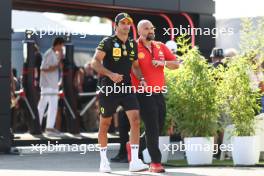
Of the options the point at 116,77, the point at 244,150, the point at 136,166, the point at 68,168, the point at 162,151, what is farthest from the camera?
the point at 162,151

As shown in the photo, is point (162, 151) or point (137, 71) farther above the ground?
Result: point (137, 71)

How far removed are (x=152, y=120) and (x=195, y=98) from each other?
1.25 meters

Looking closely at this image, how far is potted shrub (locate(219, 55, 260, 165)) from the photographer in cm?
1081

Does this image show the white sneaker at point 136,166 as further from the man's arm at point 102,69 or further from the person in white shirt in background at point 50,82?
the person in white shirt in background at point 50,82

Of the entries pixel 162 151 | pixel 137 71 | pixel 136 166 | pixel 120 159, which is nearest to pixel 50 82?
pixel 120 159

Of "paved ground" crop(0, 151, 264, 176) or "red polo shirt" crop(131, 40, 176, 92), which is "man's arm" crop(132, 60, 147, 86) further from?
"paved ground" crop(0, 151, 264, 176)

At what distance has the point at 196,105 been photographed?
36.0 feet

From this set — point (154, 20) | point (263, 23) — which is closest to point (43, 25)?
point (154, 20)

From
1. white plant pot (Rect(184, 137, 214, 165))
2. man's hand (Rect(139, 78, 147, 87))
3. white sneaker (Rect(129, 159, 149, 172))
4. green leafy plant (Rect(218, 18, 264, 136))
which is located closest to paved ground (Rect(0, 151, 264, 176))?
white sneaker (Rect(129, 159, 149, 172))

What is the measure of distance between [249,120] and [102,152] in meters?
2.31

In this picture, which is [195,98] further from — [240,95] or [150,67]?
[150,67]

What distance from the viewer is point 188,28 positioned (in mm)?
14938

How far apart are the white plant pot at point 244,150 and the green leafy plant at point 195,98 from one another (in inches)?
16.3

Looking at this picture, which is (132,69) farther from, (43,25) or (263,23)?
(43,25)
